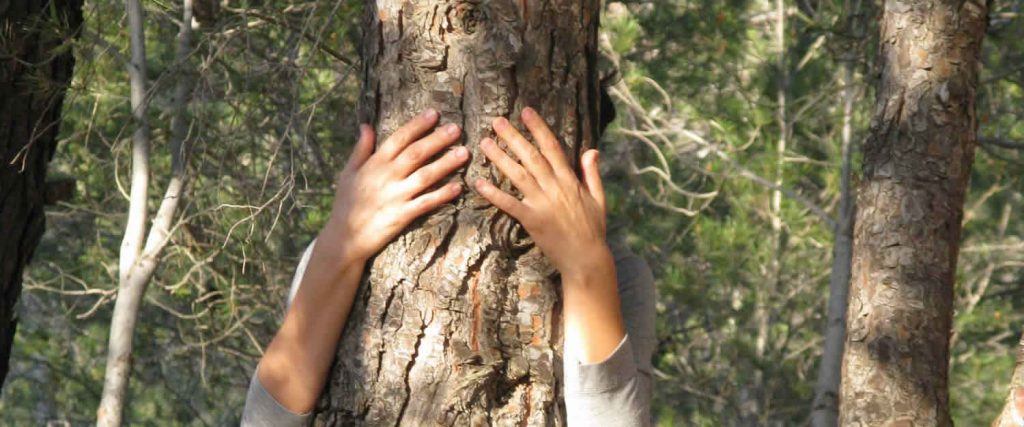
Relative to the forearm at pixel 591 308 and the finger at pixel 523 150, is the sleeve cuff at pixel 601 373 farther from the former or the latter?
the finger at pixel 523 150

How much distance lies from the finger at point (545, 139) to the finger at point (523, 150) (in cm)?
2

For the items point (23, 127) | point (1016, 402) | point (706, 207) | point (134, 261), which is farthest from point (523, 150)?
point (706, 207)

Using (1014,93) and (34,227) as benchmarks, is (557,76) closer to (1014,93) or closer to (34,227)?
(34,227)

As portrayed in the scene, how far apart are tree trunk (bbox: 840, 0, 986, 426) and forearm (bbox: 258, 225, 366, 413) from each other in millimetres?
2349

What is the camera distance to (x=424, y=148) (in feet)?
5.33

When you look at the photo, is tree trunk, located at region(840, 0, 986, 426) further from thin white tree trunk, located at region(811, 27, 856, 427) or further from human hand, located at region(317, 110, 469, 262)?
human hand, located at region(317, 110, 469, 262)

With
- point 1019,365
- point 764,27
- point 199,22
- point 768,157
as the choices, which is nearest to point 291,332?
point 1019,365

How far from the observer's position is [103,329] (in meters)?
9.48

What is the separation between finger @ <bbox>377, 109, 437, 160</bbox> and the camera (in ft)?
5.37

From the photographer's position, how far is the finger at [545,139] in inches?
65.2

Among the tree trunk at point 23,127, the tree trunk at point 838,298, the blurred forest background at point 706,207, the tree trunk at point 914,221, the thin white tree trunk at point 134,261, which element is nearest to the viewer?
the tree trunk at point 23,127

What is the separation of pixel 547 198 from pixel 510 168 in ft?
0.22

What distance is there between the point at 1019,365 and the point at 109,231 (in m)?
7.33

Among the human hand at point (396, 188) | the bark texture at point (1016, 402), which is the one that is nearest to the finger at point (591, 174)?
the human hand at point (396, 188)
